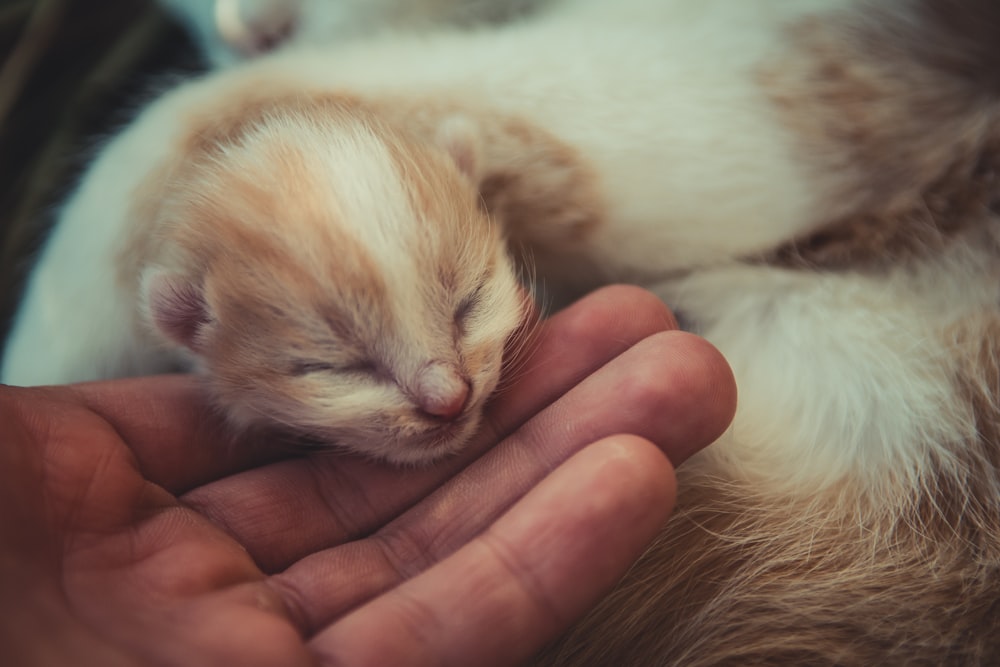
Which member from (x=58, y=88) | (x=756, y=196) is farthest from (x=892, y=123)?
(x=58, y=88)

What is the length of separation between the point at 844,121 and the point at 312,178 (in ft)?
2.69

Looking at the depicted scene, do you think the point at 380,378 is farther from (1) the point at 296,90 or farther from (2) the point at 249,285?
(1) the point at 296,90

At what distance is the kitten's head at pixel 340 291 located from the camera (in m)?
0.90

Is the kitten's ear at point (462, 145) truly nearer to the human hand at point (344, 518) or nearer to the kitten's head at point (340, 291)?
the kitten's head at point (340, 291)

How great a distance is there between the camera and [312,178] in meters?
0.94

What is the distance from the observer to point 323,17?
1461 mm

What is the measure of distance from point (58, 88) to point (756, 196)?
1329 mm

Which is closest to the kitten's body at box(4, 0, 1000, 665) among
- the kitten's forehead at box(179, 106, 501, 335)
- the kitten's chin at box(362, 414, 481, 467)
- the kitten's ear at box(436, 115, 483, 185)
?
the kitten's ear at box(436, 115, 483, 185)

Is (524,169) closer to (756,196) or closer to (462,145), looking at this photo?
(462,145)

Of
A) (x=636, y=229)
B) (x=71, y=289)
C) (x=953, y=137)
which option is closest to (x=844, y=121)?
(x=953, y=137)

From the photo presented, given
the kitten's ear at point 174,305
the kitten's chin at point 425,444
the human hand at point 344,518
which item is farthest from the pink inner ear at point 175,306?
the kitten's chin at point 425,444

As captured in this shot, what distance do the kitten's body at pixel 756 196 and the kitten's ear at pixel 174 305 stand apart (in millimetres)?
200

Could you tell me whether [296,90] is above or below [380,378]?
above

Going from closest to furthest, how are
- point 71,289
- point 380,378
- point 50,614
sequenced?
point 50,614 → point 380,378 → point 71,289
